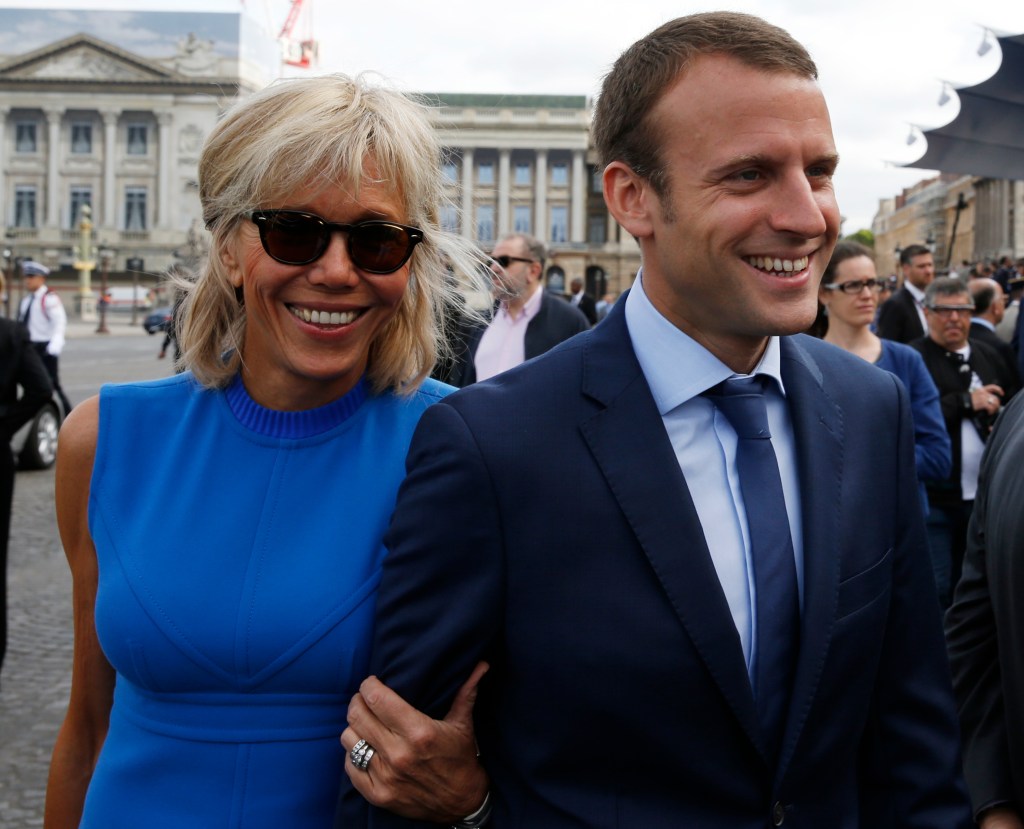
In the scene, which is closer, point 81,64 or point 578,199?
point 81,64

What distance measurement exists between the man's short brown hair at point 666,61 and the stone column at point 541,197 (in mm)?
79066

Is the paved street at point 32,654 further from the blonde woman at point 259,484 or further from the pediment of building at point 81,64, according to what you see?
the pediment of building at point 81,64

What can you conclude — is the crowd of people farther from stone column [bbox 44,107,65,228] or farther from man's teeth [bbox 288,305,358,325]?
stone column [bbox 44,107,65,228]

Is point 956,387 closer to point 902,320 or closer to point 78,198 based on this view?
point 902,320

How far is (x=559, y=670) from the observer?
1477 mm

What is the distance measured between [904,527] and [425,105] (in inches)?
39.2

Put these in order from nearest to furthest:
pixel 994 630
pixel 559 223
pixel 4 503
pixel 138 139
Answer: pixel 994 630, pixel 4 503, pixel 138 139, pixel 559 223

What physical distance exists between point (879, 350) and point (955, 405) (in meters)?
0.73

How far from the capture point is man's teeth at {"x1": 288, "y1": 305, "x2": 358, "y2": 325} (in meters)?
1.77

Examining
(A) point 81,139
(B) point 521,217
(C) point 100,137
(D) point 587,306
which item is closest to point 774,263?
(D) point 587,306

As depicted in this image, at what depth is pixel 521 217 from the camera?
8181 cm

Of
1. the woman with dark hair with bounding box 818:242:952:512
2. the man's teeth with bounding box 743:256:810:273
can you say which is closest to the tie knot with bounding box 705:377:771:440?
the man's teeth with bounding box 743:256:810:273

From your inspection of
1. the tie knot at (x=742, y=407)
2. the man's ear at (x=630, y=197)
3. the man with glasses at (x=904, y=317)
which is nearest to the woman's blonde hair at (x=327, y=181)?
the man's ear at (x=630, y=197)

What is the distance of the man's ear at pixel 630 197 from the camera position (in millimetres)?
1587
